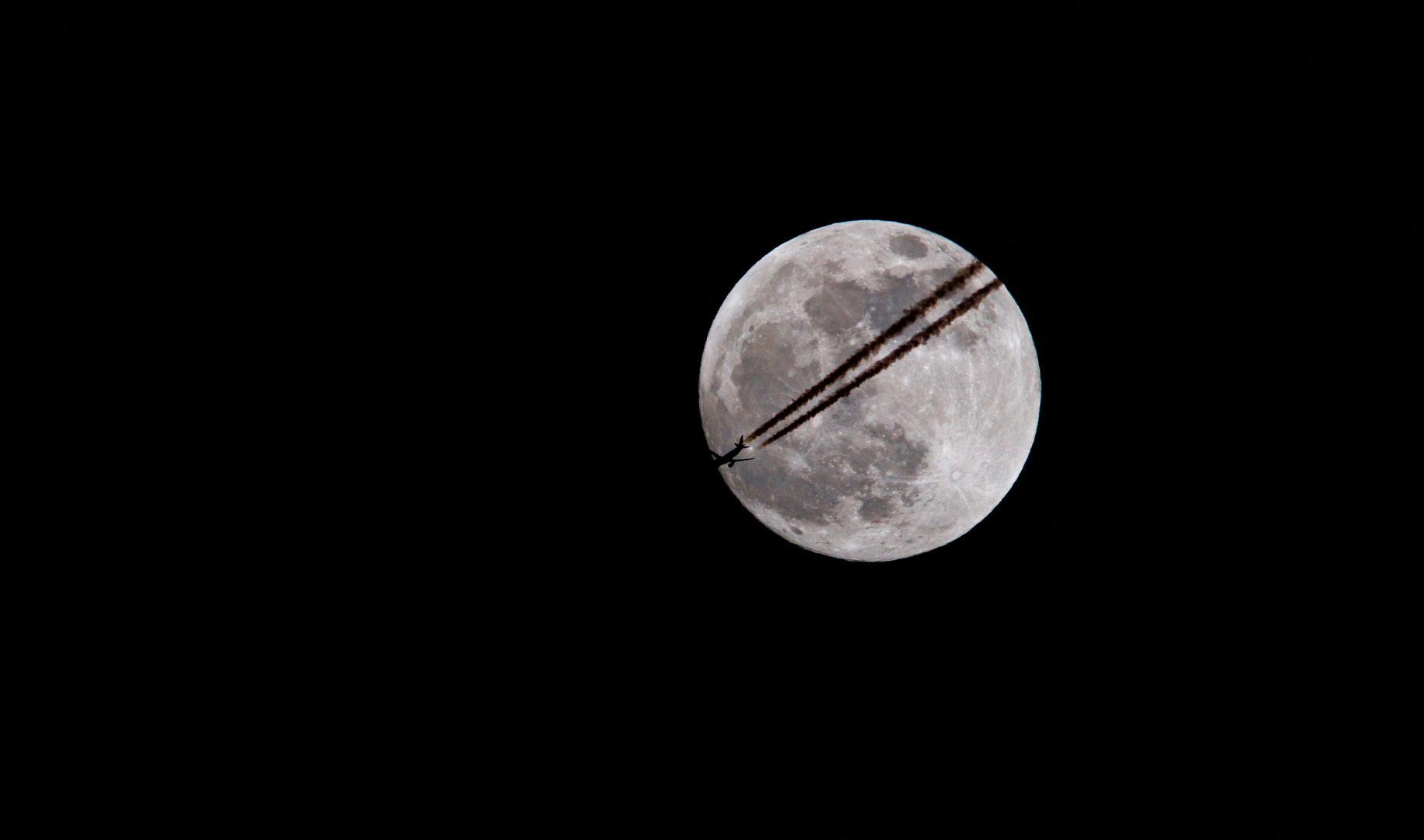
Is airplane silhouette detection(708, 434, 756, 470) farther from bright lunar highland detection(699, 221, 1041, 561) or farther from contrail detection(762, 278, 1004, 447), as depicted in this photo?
contrail detection(762, 278, 1004, 447)

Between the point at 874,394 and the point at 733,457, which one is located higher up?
the point at 733,457

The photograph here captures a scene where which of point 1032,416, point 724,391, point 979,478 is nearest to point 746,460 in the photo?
point 724,391

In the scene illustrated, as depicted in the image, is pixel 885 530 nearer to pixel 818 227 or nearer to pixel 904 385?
pixel 904 385

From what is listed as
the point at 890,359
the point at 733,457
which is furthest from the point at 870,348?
the point at 733,457

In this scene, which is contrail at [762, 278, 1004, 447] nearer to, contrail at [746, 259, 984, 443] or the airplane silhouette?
contrail at [746, 259, 984, 443]

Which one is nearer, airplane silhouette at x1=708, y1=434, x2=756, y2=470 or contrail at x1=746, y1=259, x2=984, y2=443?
contrail at x1=746, y1=259, x2=984, y2=443

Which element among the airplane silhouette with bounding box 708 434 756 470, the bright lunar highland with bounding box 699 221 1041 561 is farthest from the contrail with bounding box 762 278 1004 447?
the airplane silhouette with bounding box 708 434 756 470

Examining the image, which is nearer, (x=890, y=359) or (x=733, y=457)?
(x=890, y=359)

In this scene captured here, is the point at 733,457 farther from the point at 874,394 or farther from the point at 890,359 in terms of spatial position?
the point at 890,359
